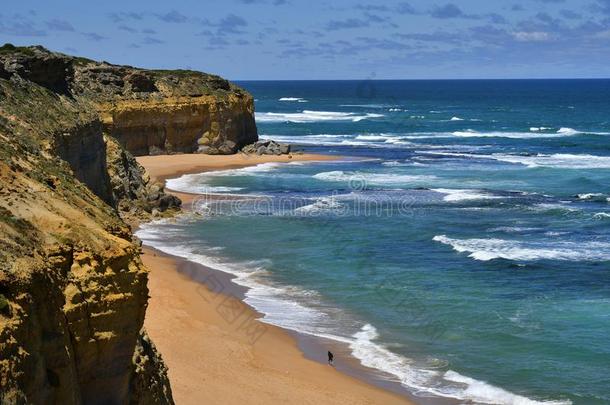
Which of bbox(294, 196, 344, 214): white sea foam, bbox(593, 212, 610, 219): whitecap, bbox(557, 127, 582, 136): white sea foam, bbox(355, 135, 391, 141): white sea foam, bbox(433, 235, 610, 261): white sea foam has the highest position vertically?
bbox(557, 127, 582, 136): white sea foam

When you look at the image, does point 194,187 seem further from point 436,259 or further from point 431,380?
point 431,380

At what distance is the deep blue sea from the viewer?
22719 mm

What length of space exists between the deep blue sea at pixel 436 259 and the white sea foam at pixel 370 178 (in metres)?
0.22

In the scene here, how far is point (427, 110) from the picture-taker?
14012 cm

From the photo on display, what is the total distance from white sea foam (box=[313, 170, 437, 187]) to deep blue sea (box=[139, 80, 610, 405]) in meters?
0.22

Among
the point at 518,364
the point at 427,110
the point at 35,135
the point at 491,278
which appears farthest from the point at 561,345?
the point at 427,110

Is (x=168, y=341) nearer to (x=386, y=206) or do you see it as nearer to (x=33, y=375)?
(x=33, y=375)

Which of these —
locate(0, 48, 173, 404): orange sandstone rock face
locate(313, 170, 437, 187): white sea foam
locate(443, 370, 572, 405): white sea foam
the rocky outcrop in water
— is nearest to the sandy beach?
locate(443, 370, 572, 405): white sea foam

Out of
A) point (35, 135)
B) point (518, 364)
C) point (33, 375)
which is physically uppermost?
point (35, 135)

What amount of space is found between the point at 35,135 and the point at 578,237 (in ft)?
85.2

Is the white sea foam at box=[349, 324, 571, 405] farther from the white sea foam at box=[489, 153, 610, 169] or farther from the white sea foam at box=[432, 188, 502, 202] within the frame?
the white sea foam at box=[489, 153, 610, 169]

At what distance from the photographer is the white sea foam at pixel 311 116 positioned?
116 metres

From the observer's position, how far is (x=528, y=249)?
35.6 metres

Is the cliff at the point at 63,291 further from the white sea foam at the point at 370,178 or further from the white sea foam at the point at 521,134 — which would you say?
the white sea foam at the point at 521,134
